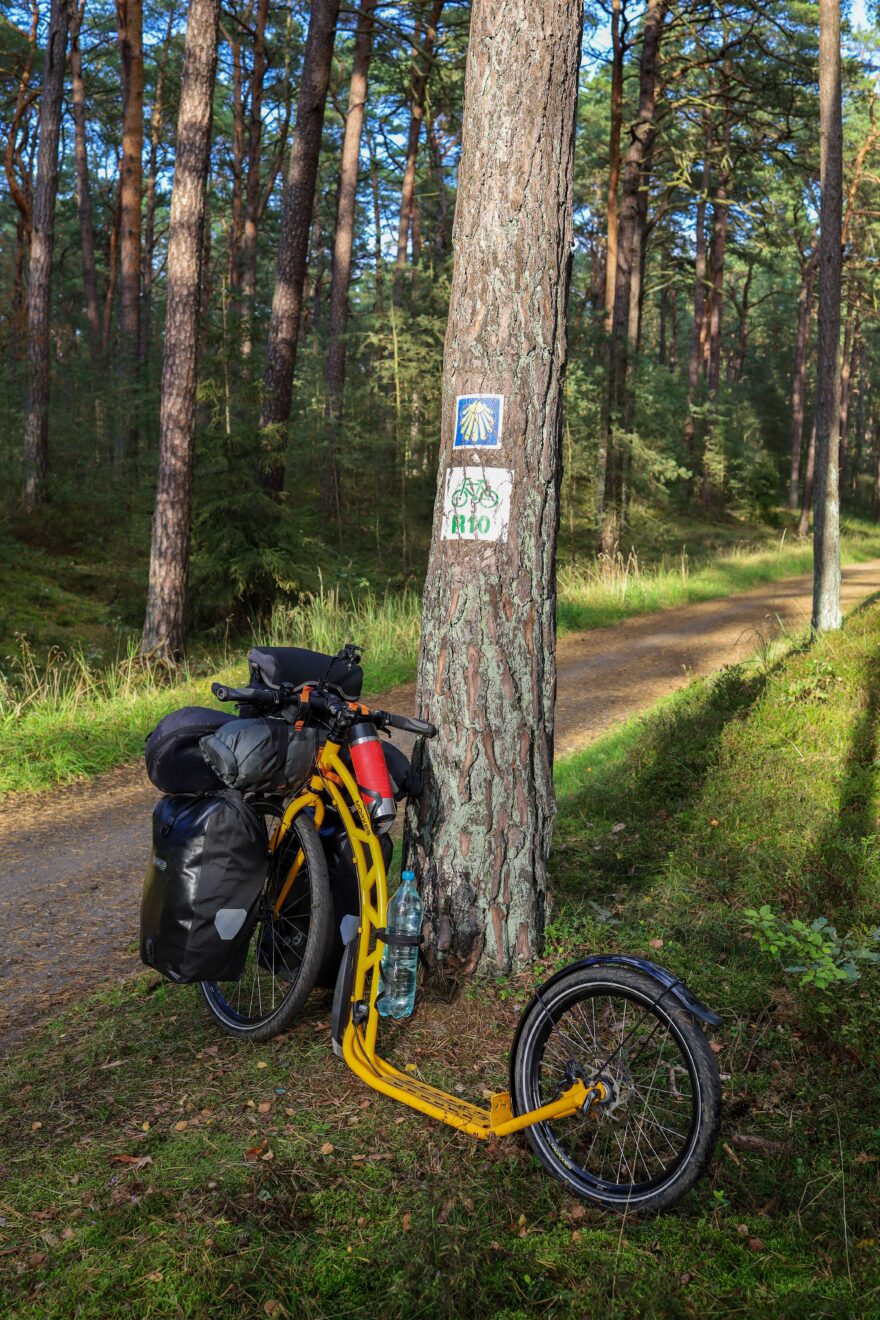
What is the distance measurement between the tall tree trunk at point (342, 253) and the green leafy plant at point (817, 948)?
48.5 ft

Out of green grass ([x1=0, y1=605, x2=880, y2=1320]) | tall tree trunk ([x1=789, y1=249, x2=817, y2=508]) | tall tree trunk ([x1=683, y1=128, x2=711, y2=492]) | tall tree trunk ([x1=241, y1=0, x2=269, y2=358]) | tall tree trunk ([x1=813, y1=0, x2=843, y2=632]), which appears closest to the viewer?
green grass ([x1=0, y1=605, x2=880, y2=1320])

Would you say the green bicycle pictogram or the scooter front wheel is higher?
the green bicycle pictogram

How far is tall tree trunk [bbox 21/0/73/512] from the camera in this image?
64.8ft

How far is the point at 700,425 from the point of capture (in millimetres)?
35906

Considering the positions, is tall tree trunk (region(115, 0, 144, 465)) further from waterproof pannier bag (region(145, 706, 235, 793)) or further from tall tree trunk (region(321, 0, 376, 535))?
waterproof pannier bag (region(145, 706, 235, 793))

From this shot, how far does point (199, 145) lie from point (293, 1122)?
1144 centimetres

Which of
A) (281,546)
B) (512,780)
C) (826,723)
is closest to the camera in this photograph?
(512,780)

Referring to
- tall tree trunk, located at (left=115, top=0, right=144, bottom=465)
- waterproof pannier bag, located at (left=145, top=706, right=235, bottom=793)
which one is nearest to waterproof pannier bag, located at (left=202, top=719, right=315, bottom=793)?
waterproof pannier bag, located at (left=145, top=706, right=235, bottom=793)

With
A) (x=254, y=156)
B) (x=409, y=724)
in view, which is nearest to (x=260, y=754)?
(x=409, y=724)

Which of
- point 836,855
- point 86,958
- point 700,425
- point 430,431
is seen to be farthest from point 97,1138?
point 700,425

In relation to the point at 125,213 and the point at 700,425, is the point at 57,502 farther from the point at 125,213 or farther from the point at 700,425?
the point at 700,425

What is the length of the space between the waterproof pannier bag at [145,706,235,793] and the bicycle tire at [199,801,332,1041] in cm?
23

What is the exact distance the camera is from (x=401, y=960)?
3.44 meters

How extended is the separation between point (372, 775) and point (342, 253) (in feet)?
63.6
